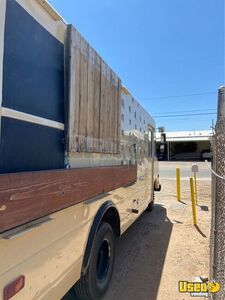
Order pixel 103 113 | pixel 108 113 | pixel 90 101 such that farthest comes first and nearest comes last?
pixel 108 113 < pixel 103 113 < pixel 90 101

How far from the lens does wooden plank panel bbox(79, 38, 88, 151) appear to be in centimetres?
239

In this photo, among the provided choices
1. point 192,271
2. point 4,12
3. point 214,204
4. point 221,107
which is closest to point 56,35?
point 4,12

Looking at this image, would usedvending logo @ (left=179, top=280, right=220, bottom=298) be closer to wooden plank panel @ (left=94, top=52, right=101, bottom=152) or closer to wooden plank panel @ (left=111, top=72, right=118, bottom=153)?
wooden plank panel @ (left=111, top=72, right=118, bottom=153)

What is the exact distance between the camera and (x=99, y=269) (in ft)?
10.8

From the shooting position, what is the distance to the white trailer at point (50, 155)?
4.93 feet

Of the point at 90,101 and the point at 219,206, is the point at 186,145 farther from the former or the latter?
Result: the point at 90,101

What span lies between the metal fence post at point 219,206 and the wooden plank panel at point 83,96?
1.41 metres

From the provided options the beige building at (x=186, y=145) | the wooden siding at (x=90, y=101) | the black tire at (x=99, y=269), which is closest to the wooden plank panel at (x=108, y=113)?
the wooden siding at (x=90, y=101)

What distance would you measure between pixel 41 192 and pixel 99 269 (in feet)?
6.63

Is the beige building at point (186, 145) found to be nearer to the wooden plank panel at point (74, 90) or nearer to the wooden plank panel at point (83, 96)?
the wooden plank panel at point (83, 96)

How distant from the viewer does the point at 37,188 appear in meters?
1.68

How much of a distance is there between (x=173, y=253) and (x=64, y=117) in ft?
11.7

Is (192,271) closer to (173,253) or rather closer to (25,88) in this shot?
(173,253)

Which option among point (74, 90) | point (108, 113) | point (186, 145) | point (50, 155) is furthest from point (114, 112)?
point (186, 145)
